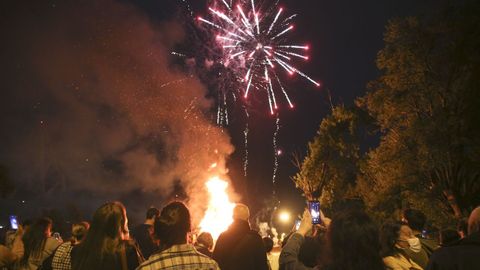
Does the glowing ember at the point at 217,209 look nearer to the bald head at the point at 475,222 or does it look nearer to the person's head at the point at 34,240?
the person's head at the point at 34,240

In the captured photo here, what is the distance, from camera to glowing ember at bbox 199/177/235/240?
1890 cm

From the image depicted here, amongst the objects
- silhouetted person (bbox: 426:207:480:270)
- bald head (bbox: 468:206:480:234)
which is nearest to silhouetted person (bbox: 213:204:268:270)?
silhouetted person (bbox: 426:207:480:270)

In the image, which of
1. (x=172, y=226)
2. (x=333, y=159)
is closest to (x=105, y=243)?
(x=172, y=226)

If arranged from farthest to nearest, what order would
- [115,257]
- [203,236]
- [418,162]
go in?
[418,162], [203,236], [115,257]

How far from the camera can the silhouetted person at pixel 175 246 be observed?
3.28 metres

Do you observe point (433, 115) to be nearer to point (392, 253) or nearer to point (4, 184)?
point (392, 253)

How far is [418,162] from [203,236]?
42.2ft

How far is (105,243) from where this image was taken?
3840 millimetres

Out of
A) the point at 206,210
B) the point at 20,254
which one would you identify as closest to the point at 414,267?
the point at 20,254

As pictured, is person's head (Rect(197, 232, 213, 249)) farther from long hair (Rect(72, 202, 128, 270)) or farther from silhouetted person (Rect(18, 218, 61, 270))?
long hair (Rect(72, 202, 128, 270))

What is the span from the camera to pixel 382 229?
421cm

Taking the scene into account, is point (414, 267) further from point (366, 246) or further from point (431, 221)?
point (431, 221)

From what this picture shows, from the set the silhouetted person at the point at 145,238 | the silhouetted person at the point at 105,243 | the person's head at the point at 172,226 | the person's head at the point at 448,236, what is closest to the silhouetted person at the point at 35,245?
the silhouetted person at the point at 145,238

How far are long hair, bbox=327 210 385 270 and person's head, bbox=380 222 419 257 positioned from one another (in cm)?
123
